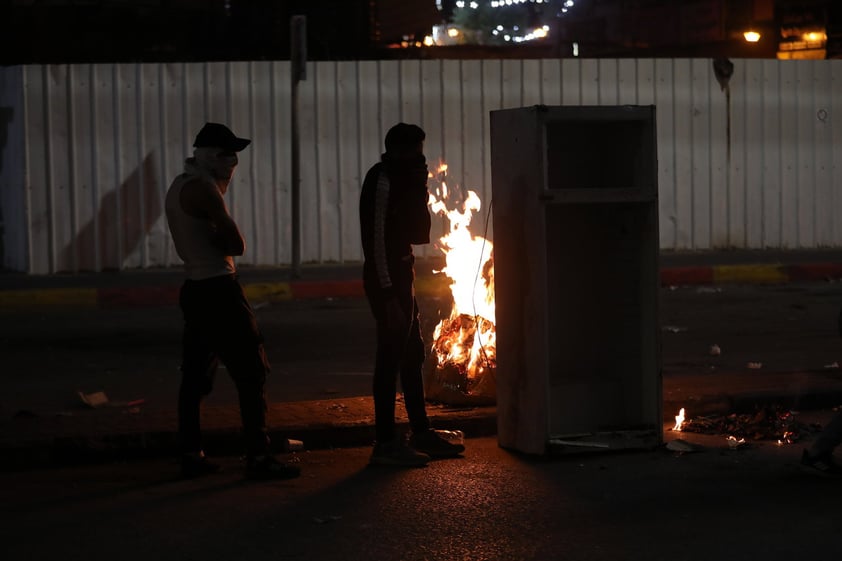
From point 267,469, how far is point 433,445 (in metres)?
0.95

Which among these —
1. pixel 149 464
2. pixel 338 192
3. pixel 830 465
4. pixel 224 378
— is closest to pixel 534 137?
pixel 830 465

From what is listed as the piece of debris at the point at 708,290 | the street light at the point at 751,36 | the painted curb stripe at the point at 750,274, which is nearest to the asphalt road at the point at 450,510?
the piece of debris at the point at 708,290

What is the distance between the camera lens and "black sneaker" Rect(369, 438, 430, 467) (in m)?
6.61

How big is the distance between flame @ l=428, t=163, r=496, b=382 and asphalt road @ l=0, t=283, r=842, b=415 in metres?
0.23

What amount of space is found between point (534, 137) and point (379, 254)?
963 millimetres

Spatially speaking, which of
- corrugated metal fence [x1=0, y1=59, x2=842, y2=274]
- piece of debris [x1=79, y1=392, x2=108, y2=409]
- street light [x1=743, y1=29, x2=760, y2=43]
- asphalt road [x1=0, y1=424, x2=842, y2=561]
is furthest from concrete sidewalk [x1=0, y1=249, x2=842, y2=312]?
street light [x1=743, y1=29, x2=760, y2=43]

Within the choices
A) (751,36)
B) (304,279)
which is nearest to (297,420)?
(304,279)

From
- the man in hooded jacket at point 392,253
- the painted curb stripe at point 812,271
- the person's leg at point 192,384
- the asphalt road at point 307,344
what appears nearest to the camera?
the person's leg at point 192,384

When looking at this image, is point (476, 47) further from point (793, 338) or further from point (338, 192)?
point (793, 338)

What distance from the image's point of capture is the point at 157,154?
1562 centimetres

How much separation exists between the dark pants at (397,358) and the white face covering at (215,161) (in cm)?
90

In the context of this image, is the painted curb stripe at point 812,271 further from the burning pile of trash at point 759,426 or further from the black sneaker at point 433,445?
the black sneaker at point 433,445

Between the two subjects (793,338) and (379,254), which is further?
(793,338)

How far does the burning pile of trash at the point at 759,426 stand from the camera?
7211 millimetres
